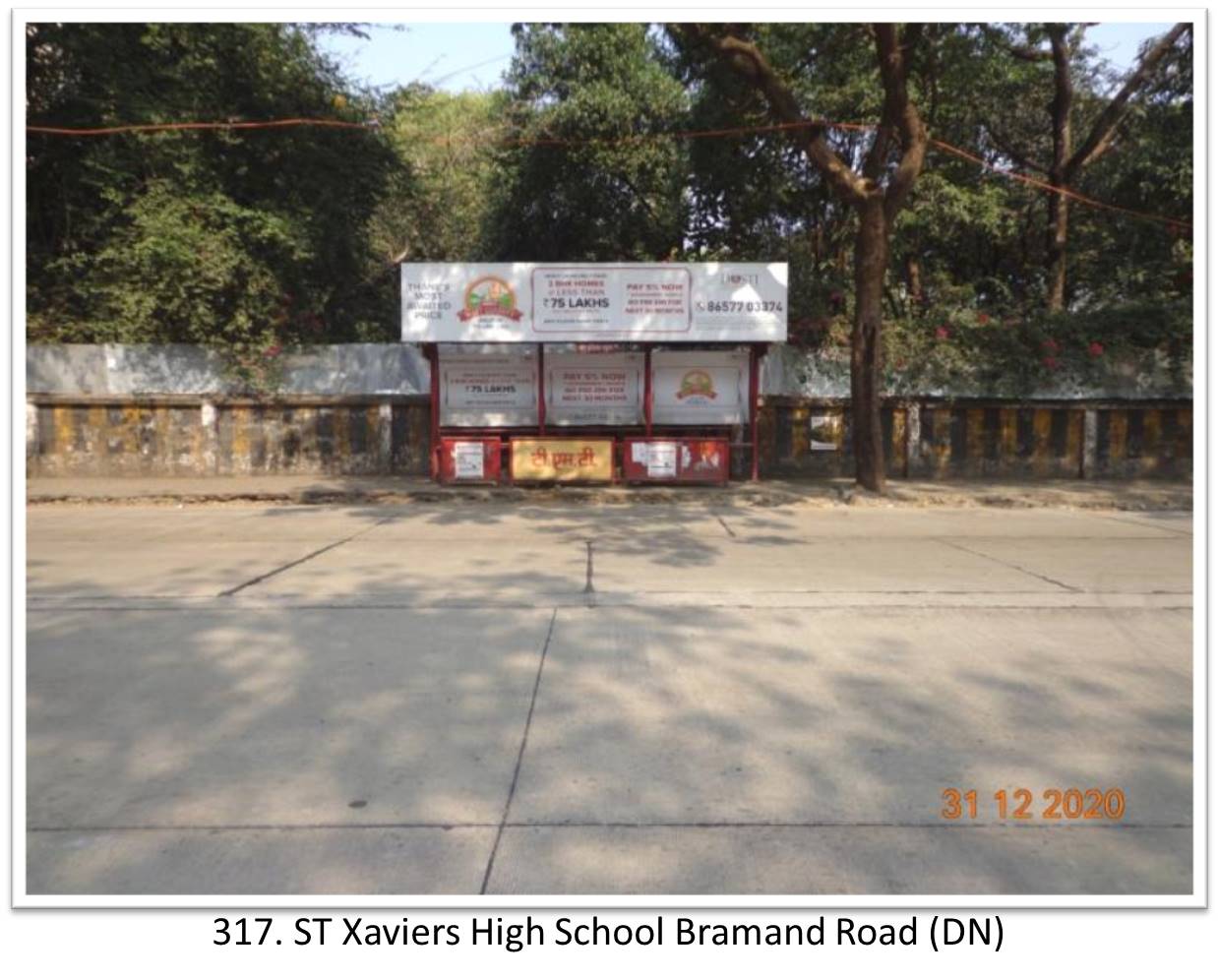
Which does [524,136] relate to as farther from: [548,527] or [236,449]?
[548,527]

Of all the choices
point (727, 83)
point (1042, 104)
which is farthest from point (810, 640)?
point (1042, 104)

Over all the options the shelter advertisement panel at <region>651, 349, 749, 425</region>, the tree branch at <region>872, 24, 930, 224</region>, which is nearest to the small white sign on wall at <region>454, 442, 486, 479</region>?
the shelter advertisement panel at <region>651, 349, 749, 425</region>

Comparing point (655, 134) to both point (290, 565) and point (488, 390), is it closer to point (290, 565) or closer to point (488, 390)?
point (488, 390)

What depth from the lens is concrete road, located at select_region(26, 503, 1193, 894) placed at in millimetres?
3328

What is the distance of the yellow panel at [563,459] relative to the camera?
15.9 metres

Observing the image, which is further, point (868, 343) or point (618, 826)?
point (868, 343)

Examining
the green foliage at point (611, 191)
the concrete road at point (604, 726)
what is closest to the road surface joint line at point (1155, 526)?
the concrete road at point (604, 726)

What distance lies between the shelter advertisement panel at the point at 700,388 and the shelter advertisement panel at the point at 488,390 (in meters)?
2.22

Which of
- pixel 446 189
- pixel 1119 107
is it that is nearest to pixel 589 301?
pixel 1119 107

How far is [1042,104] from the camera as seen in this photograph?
2295 centimetres

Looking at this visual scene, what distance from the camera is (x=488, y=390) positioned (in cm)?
1684

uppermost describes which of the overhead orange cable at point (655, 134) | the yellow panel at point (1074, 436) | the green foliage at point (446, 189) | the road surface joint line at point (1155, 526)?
the green foliage at point (446, 189)

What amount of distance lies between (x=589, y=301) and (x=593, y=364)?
5.86ft

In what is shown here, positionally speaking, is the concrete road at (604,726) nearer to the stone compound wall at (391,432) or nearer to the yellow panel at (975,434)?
the stone compound wall at (391,432)
